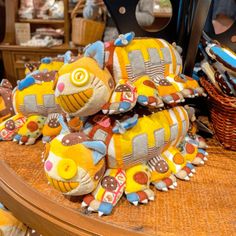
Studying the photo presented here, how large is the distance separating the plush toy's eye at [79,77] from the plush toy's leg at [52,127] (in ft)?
0.68

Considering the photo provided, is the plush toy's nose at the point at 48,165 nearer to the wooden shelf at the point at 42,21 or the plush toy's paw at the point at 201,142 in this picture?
→ the plush toy's paw at the point at 201,142

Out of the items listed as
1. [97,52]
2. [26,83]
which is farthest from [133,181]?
[26,83]

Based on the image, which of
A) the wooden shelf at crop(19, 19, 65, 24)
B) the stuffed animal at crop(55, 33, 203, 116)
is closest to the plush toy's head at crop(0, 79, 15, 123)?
the stuffed animal at crop(55, 33, 203, 116)

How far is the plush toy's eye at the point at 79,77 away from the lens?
414 millimetres

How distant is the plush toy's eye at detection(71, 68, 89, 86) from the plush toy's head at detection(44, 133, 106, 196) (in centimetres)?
8

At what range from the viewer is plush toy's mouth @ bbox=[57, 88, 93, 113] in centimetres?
42

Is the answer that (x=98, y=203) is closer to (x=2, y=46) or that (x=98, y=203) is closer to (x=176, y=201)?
(x=176, y=201)

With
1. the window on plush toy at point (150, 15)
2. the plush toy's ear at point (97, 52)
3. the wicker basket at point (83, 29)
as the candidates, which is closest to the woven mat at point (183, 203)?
the plush toy's ear at point (97, 52)

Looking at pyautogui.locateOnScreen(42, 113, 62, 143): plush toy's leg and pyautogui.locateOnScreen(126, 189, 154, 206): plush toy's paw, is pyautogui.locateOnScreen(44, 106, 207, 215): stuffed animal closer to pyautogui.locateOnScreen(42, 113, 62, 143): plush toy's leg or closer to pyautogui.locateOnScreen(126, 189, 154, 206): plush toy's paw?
pyautogui.locateOnScreen(126, 189, 154, 206): plush toy's paw

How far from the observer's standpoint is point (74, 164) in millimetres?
411

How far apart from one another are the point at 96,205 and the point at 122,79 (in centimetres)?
21

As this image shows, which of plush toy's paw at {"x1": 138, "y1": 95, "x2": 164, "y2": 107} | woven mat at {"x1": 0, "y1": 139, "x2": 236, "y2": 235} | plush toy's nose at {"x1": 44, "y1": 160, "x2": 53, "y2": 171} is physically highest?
plush toy's paw at {"x1": 138, "y1": 95, "x2": 164, "y2": 107}

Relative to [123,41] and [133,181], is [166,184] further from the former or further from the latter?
[123,41]

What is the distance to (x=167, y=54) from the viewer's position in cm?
54
